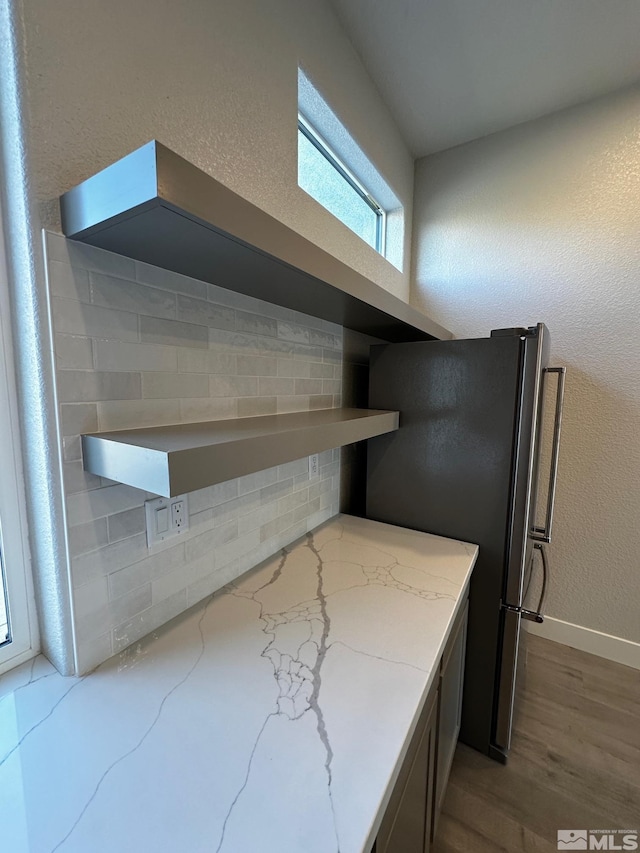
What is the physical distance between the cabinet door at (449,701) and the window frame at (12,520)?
42.0 inches

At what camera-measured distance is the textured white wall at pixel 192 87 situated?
69 cm

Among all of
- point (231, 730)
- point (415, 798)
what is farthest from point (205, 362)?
point (415, 798)

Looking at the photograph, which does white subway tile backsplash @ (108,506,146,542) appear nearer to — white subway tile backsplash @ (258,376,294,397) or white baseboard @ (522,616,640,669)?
white subway tile backsplash @ (258,376,294,397)

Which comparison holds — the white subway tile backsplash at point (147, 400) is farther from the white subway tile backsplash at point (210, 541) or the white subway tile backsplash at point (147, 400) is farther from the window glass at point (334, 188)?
the window glass at point (334, 188)

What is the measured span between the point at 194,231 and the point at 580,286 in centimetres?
212

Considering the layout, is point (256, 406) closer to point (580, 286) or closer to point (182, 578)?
point (182, 578)

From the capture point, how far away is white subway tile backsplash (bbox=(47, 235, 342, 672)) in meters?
0.75

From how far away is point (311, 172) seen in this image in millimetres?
1622

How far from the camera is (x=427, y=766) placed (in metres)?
0.95

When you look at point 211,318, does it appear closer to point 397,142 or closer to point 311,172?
point 311,172

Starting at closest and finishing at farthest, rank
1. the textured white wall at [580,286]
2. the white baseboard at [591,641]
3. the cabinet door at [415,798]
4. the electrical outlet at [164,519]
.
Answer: the cabinet door at [415,798] < the electrical outlet at [164,519] < the textured white wall at [580,286] < the white baseboard at [591,641]

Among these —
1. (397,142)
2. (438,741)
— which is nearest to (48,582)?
(438,741)

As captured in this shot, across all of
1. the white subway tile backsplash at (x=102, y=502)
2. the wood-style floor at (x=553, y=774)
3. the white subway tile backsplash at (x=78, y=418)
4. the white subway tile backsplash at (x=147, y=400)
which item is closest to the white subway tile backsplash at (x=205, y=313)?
the white subway tile backsplash at (x=147, y=400)

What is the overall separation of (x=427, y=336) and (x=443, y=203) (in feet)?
3.61
